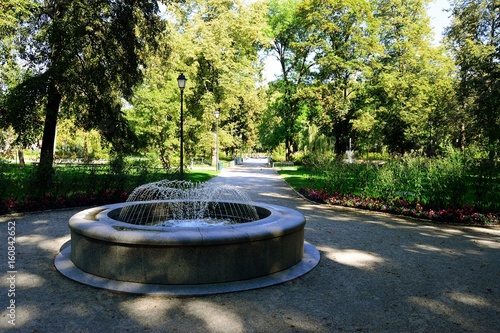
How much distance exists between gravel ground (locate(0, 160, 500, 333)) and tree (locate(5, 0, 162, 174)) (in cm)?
896

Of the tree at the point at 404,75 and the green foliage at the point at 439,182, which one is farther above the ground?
the tree at the point at 404,75

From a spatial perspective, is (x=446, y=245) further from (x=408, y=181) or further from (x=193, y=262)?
(x=193, y=262)

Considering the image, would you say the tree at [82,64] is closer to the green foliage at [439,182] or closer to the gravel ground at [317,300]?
the gravel ground at [317,300]

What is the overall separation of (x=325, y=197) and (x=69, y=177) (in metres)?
10.1

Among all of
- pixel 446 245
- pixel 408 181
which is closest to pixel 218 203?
pixel 446 245

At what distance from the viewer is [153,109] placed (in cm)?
2633

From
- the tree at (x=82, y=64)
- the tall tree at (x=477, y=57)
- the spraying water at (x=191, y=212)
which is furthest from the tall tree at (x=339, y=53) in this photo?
the spraying water at (x=191, y=212)

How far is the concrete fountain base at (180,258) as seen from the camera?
502 centimetres

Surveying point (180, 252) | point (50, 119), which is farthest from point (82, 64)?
point (180, 252)

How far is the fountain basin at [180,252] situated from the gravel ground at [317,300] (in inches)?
14.5

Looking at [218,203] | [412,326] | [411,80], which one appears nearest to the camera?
[412,326]

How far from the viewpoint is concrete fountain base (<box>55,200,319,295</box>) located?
5.02 m

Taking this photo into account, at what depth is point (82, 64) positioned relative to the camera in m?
16.0

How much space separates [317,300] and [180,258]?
2009 millimetres
